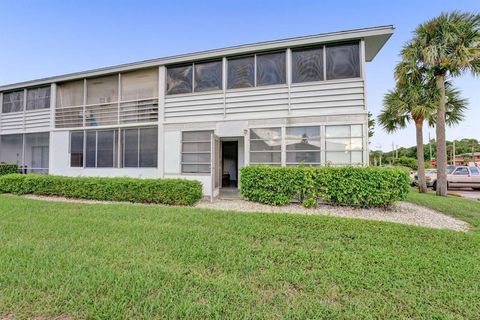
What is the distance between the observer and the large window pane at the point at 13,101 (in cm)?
1305

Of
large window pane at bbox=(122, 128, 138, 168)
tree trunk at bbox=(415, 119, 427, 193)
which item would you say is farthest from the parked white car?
large window pane at bbox=(122, 128, 138, 168)

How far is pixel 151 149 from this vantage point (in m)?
10.2

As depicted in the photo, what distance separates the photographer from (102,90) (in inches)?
441

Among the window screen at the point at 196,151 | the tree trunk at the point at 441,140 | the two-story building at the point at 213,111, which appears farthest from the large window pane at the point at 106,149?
the tree trunk at the point at 441,140

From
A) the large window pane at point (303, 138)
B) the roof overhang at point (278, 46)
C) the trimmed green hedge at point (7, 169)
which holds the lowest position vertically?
the trimmed green hedge at point (7, 169)

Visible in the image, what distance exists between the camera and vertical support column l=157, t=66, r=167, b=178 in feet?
32.4

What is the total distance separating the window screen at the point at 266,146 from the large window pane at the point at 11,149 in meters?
14.0

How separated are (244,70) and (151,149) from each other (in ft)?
16.6

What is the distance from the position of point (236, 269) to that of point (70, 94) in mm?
12754

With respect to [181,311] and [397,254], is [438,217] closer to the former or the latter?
[397,254]

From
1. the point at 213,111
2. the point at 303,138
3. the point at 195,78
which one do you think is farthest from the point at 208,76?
the point at 303,138

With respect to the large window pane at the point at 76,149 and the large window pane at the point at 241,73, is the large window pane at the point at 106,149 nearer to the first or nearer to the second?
the large window pane at the point at 76,149

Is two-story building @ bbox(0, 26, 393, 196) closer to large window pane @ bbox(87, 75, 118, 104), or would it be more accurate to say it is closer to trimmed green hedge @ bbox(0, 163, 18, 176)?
large window pane @ bbox(87, 75, 118, 104)

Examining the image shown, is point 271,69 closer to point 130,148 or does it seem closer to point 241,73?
point 241,73
